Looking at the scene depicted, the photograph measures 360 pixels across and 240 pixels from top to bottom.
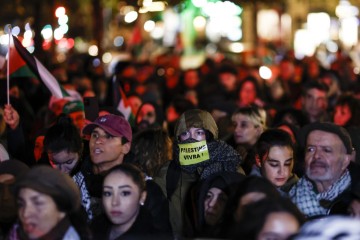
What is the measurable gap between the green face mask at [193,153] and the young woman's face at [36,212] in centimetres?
259

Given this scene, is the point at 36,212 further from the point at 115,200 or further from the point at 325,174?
the point at 325,174

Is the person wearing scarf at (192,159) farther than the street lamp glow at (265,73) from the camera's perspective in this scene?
No

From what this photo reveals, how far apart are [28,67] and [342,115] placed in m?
3.89

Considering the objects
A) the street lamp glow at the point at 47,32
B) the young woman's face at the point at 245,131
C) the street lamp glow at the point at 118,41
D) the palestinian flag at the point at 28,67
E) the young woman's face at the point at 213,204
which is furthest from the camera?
the street lamp glow at the point at 118,41

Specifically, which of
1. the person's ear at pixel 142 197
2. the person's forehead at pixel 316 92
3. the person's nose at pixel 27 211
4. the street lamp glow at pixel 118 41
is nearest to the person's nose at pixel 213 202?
the person's ear at pixel 142 197

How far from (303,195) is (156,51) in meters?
33.8

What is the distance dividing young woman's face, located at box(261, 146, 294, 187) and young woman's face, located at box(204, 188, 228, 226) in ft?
3.65

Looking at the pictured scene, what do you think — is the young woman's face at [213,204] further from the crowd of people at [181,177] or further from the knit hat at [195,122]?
the knit hat at [195,122]

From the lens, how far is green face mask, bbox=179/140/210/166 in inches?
358

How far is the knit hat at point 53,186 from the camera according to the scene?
6605 millimetres

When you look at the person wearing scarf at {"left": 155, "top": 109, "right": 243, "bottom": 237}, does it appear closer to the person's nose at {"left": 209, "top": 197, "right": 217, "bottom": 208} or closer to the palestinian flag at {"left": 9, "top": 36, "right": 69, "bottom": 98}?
the person's nose at {"left": 209, "top": 197, "right": 217, "bottom": 208}

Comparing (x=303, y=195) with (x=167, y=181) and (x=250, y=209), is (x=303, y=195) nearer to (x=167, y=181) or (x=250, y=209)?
(x=167, y=181)

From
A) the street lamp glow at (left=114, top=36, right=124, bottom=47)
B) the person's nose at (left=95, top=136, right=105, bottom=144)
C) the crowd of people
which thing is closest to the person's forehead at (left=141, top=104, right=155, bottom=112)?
the crowd of people

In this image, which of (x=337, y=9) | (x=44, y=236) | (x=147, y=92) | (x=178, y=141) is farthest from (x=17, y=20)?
(x=337, y=9)
